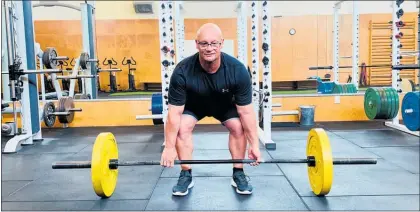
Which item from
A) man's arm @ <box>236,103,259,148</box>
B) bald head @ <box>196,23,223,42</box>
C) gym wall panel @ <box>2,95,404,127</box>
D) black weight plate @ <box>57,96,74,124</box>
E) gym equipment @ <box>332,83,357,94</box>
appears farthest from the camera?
gym equipment @ <box>332,83,357,94</box>

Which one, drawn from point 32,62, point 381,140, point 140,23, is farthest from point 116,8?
point 381,140

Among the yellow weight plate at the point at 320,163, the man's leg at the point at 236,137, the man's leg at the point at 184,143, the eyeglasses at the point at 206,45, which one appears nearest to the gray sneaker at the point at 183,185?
the man's leg at the point at 184,143

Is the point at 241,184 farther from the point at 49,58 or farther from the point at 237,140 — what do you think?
the point at 49,58

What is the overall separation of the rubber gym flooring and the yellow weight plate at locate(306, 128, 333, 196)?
0.26ft

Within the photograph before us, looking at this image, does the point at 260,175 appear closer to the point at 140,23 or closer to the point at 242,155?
the point at 242,155

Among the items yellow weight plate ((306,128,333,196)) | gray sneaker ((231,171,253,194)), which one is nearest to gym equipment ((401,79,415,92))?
yellow weight plate ((306,128,333,196))

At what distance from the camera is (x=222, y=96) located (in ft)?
6.72

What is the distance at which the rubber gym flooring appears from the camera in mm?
2049

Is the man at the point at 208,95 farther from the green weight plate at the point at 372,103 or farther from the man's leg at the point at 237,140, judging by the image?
the green weight plate at the point at 372,103

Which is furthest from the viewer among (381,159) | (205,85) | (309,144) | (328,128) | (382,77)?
(382,77)

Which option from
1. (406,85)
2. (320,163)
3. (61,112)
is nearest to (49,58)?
(61,112)

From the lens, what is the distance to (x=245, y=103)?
80.3 inches

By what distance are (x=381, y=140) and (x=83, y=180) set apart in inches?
111

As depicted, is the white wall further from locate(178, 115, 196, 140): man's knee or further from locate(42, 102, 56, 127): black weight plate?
locate(178, 115, 196, 140): man's knee
